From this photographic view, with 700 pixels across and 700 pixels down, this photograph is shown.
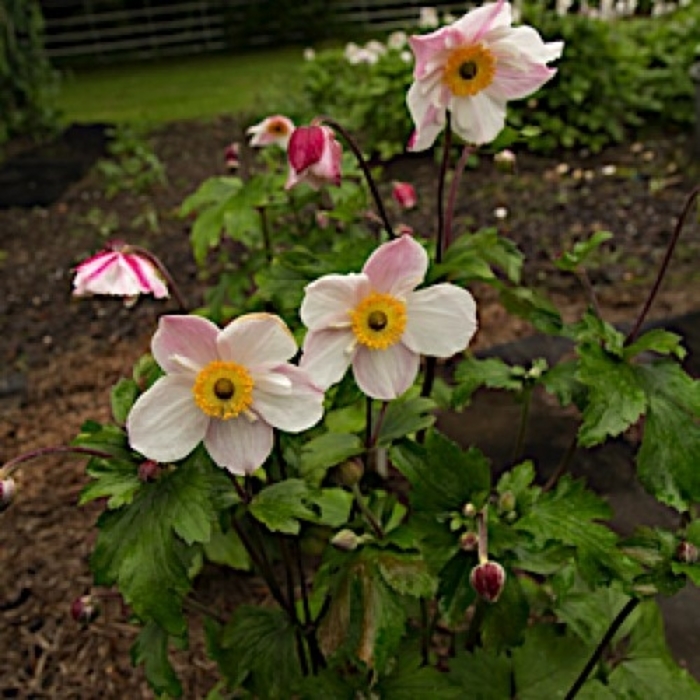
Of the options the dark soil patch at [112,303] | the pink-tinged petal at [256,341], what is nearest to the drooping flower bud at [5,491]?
the pink-tinged petal at [256,341]

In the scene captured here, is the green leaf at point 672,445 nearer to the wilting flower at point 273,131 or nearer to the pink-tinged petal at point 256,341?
the pink-tinged petal at point 256,341

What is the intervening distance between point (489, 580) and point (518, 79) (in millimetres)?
784

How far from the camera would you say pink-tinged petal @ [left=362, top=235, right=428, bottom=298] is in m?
1.29

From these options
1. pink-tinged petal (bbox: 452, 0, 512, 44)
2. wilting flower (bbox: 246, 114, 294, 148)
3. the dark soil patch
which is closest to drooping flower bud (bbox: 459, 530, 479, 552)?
pink-tinged petal (bbox: 452, 0, 512, 44)

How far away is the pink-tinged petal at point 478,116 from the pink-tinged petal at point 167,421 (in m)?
0.63

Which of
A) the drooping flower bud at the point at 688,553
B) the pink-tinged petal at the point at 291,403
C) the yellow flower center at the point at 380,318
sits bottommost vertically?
the drooping flower bud at the point at 688,553

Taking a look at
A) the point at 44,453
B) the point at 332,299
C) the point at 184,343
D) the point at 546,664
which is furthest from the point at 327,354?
the point at 546,664

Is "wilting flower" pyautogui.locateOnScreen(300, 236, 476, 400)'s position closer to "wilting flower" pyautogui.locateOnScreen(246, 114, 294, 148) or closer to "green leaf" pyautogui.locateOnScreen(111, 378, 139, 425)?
"green leaf" pyautogui.locateOnScreen(111, 378, 139, 425)

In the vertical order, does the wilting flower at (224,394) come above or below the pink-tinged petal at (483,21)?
below

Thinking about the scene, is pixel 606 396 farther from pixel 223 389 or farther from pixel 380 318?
pixel 223 389

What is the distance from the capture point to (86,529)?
112 inches

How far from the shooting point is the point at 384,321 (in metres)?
1.34

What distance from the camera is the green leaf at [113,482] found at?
1329mm

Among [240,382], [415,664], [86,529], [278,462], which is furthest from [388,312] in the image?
[86,529]
